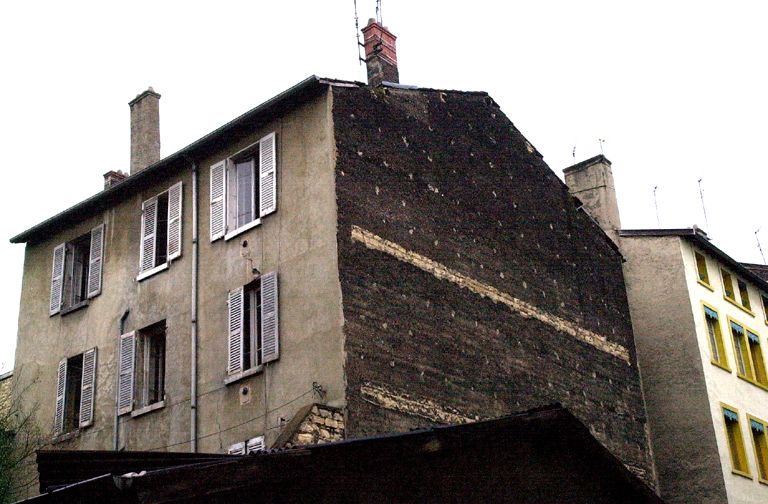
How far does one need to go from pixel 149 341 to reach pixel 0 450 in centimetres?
393

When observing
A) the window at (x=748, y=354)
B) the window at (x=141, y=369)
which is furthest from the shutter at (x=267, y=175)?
the window at (x=748, y=354)

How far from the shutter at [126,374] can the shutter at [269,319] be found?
3704 mm

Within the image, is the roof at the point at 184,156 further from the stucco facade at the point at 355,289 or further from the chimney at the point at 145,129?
the chimney at the point at 145,129

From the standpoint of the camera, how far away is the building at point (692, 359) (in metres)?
25.7

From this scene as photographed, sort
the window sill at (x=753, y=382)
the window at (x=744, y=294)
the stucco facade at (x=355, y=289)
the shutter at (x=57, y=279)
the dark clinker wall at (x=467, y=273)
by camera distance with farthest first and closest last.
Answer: the window at (x=744, y=294) → the window sill at (x=753, y=382) → the shutter at (x=57, y=279) → the dark clinker wall at (x=467, y=273) → the stucco facade at (x=355, y=289)

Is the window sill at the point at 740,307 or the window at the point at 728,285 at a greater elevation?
the window at the point at 728,285

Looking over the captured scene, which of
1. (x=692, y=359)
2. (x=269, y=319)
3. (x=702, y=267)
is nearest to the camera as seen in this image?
(x=269, y=319)

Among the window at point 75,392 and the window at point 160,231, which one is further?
the window at point 75,392

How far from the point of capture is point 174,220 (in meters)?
21.3

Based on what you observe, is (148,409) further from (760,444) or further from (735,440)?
(760,444)

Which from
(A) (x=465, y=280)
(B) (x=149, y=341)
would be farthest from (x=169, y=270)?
(A) (x=465, y=280)

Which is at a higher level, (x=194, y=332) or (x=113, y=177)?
(x=113, y=177)

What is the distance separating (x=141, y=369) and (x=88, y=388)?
158cm

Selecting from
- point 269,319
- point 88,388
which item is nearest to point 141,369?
point 88,388
